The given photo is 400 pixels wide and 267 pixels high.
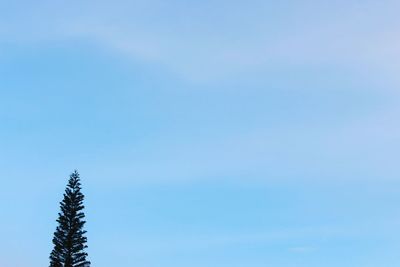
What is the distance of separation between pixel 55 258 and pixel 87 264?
10.3ft

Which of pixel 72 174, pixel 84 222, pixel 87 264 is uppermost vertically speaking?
pixel 72 174

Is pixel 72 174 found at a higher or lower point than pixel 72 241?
higher

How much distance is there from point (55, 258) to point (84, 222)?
4496 millimetres

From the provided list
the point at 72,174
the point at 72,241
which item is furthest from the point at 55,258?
the point at 72,174

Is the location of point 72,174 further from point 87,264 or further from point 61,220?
point 87,264

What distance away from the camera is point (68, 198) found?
65375mm

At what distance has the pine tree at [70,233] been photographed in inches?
2475

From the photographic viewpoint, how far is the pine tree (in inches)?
2475

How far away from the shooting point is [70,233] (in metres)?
64.0

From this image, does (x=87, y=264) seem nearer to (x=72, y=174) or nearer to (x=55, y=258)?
(x=55, y=258)

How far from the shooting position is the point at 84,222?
64625mm

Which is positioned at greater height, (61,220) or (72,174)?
(72,174)

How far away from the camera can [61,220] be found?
2544 inches

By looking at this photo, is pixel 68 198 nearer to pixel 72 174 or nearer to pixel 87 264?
pixel 72 174
